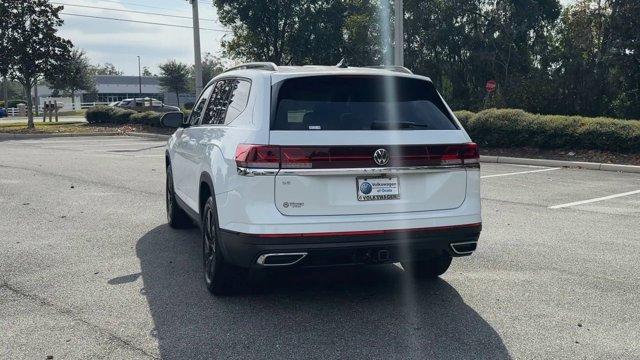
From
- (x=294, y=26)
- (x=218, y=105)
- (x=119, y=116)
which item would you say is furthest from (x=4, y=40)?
(x=218, y=105)

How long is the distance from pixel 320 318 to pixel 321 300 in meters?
0.42

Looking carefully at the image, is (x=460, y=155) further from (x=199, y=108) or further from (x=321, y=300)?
(x=199, y=108)

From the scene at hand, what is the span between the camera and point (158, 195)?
35.3 feet

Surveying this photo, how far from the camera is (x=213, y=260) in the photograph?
5105mm

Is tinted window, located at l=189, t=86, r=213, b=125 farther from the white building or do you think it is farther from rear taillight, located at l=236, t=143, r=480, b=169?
the white building

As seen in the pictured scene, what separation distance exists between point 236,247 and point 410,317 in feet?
4.39

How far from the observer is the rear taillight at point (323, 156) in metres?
4.34

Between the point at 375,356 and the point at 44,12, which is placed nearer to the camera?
the point at 375,356

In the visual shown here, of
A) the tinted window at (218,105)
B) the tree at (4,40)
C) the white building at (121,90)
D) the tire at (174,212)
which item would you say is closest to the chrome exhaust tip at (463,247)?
the tinted window at (218,105)

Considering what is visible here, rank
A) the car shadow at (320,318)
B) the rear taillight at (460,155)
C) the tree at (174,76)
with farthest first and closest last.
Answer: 1. the tree at (174,76)
2. the rear taillight at (460,155)
3. the car shadow at (320,318)

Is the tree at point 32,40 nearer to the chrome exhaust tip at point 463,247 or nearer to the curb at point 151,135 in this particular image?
the curb at point 151,135

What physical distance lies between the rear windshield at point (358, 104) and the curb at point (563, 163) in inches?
423

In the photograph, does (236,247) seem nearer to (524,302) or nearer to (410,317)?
(410,317)

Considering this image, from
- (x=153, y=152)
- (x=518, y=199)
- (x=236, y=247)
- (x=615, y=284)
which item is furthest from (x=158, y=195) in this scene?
(x=153, y=152)
